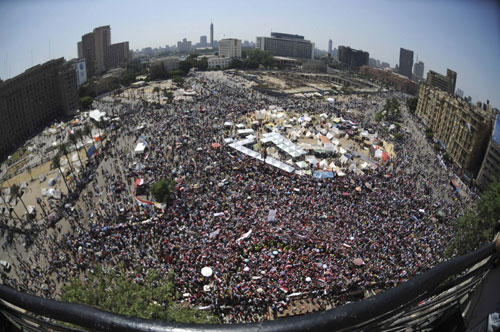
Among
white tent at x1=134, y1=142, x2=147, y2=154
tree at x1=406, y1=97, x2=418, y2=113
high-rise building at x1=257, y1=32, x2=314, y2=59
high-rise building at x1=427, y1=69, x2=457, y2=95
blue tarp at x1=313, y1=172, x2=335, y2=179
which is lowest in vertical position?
blue tarp at x1=313, y1=172, x2=335, y2=179

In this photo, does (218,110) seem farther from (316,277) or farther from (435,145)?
(316,277)

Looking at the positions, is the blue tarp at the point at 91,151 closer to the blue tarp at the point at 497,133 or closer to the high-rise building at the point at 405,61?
the blue tarp at the point at 497,133

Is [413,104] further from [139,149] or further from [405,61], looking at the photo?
[405,61]

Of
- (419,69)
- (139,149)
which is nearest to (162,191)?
(139,149)

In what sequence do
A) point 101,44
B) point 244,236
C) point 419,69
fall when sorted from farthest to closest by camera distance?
1. point 419,69
2. point 101,44
3. point 244,236

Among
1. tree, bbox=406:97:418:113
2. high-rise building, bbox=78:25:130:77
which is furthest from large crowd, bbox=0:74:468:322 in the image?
high-rise building, bbox=78:25:130:77

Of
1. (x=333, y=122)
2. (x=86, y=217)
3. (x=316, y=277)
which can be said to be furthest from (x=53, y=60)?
(x=316, y=277)

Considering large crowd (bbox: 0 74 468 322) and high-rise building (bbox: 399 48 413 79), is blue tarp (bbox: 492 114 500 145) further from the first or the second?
high-rise building (bbox: 399 48 413 79)
